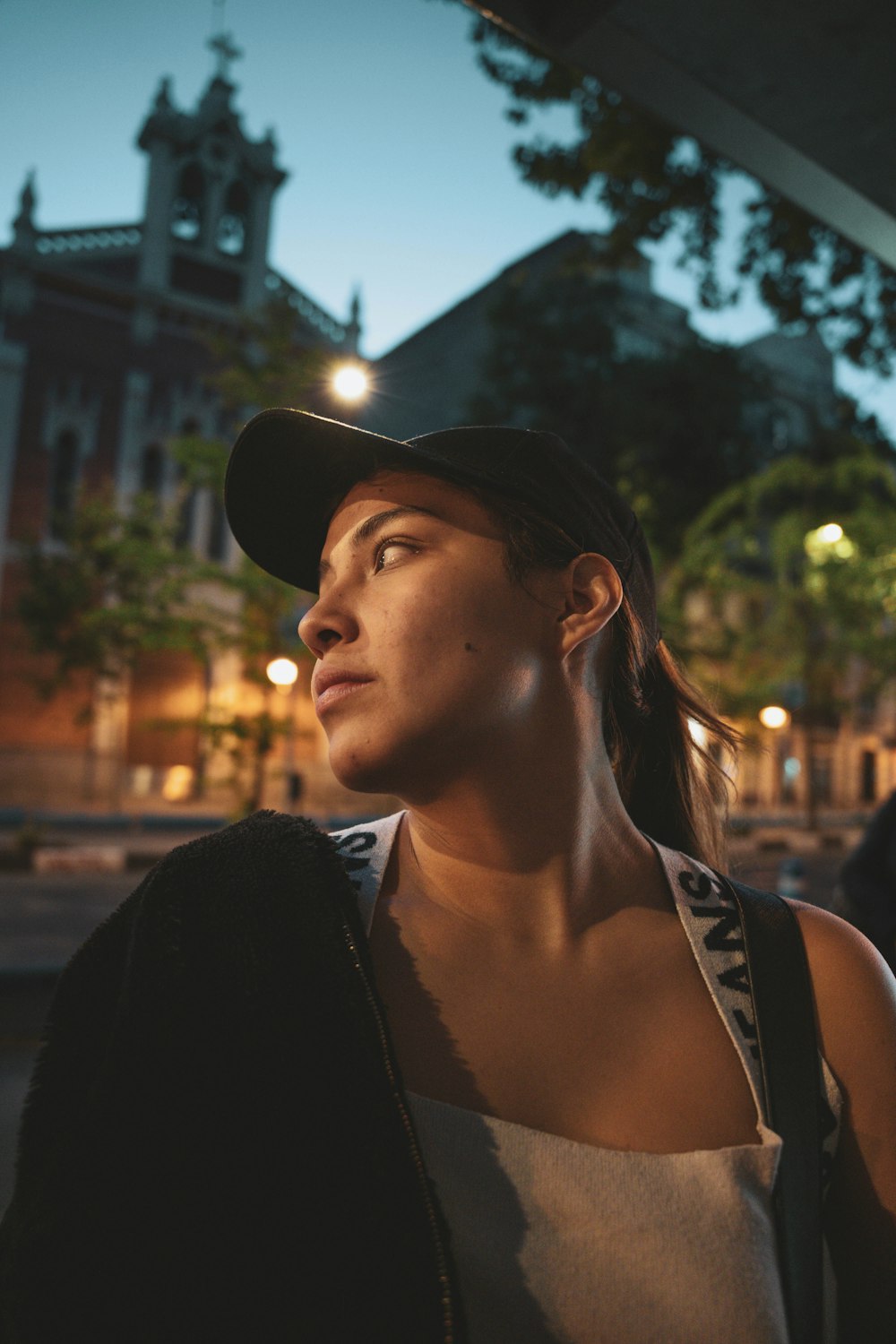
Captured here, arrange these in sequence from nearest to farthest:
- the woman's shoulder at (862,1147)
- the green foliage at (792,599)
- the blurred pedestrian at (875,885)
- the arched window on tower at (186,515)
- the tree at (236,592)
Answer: the woman's shoulder at (862,1147)
the blurred pedestrian at (875,885)
the tree at (236,592)
the green foliage at (792,599)
the arched window on tower at (186,515)

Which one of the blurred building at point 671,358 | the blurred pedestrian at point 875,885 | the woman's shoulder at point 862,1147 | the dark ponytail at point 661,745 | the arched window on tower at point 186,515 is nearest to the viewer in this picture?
the woman's shoulder at point 862,1147

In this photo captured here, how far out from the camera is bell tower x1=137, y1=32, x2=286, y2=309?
25.5 meters

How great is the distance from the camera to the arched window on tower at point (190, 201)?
26.3 metres

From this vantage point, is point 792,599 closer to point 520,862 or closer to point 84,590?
point 84,590

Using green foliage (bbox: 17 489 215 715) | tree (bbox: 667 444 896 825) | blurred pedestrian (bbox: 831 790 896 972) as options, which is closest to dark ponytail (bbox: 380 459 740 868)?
blurred pedestrian (bbox: 831 790 896 972)

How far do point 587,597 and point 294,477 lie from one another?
0.53 m

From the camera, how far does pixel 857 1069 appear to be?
1.26 m

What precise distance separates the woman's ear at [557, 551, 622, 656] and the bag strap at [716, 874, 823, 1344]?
55 centimetres

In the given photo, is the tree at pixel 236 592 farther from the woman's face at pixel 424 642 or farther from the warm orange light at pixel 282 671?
the woman's face at pixel 424 642

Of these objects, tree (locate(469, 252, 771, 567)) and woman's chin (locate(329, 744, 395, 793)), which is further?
tree (locate(469, 252, 771, 567))

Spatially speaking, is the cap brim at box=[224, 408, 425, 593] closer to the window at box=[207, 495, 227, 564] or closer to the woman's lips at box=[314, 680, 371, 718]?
the woman's lips at box=[314, 680, 371, 718]

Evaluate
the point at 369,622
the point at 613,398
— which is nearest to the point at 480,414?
the point at 613,398

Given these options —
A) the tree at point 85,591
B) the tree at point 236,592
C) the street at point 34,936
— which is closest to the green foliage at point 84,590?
the tree at point 85,591

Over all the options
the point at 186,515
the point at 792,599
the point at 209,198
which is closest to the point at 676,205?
the point at 792,599
